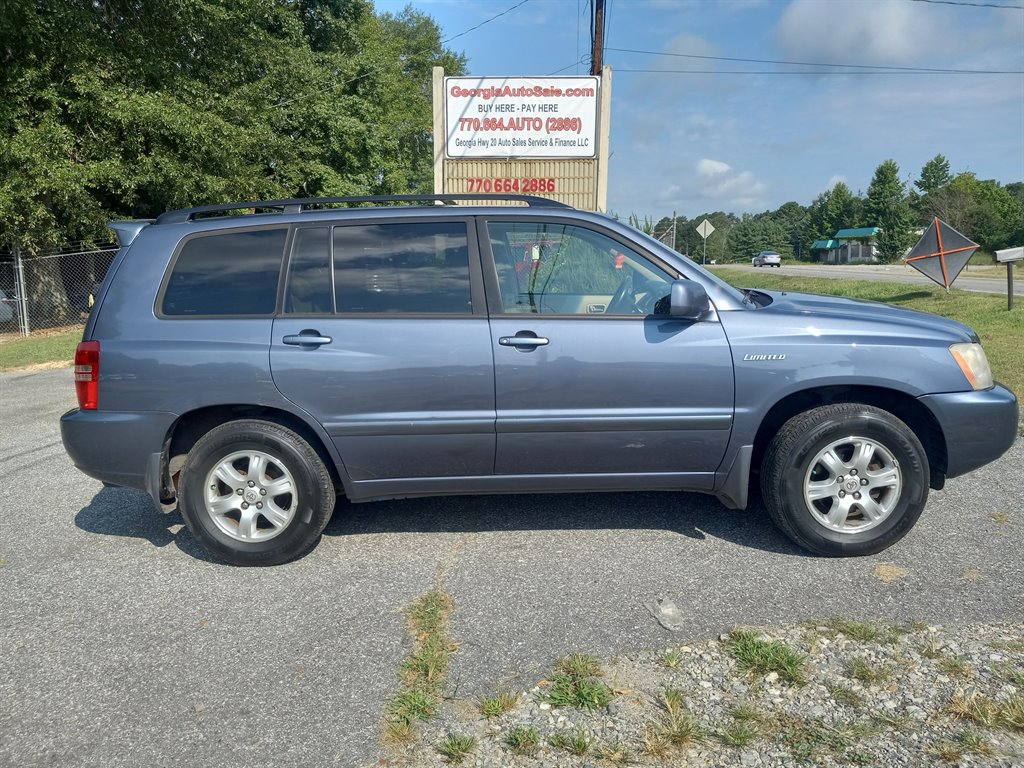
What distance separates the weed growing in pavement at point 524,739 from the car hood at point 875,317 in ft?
7.91

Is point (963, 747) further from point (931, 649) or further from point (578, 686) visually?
point (578, 686)

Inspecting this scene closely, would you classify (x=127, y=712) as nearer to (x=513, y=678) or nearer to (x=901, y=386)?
(x=513, y=678)

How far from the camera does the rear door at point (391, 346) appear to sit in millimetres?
3732

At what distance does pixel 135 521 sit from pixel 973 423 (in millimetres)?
4835

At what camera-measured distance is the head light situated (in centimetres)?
380

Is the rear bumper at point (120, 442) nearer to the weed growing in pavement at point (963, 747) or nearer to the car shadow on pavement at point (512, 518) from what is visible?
the car shadow on pavement at point (512, 518)

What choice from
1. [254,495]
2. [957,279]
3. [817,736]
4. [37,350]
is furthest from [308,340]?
[957,279]

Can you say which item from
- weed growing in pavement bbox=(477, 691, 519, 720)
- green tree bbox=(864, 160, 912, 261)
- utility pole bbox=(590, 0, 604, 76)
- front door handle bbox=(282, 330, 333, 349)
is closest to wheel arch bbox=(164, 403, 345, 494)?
front door handle bbox=(282, 330, 333, 349)

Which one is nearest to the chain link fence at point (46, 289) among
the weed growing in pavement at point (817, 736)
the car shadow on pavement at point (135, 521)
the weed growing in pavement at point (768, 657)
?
the car shadow on pavement at point (135, 521)

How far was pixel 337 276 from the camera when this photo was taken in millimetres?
3902

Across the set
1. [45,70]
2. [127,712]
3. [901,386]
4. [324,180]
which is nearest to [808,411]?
[901,386]

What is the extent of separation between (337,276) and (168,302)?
888 mm

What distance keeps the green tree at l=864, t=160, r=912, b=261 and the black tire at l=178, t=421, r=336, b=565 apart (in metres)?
83.3

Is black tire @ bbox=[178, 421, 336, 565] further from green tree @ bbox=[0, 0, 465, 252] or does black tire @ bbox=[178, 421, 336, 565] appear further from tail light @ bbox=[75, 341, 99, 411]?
green tree @ bbox=[0, 0, 465, 252]
